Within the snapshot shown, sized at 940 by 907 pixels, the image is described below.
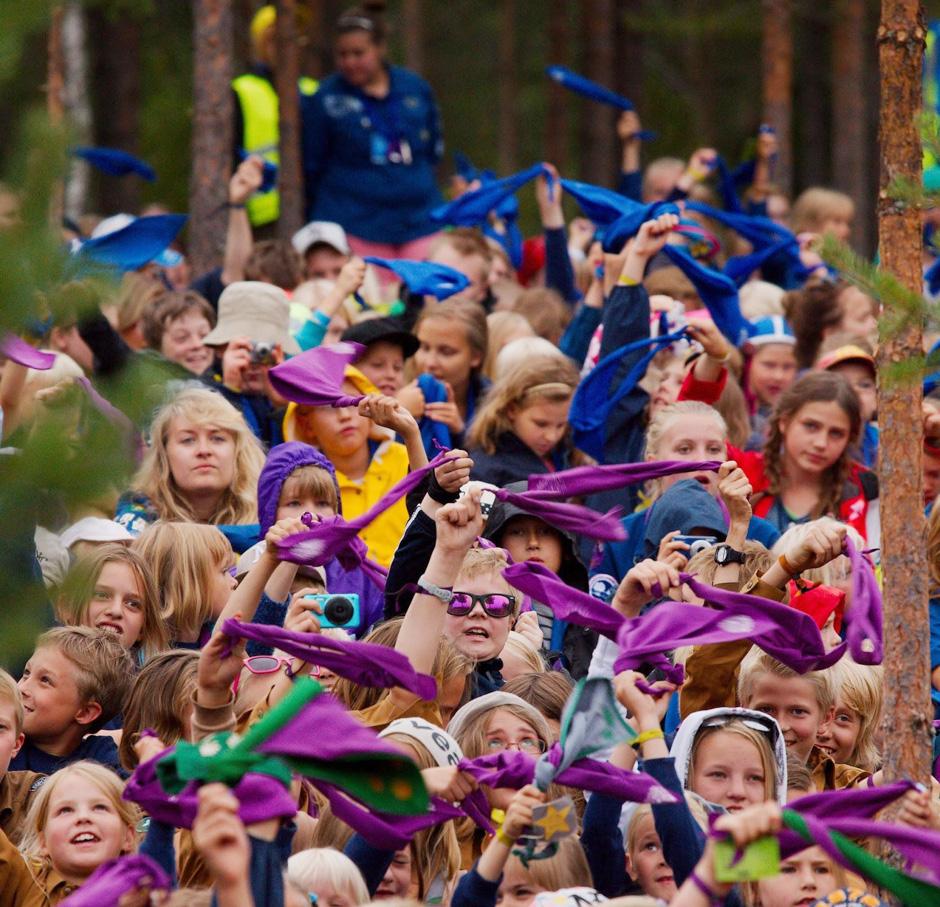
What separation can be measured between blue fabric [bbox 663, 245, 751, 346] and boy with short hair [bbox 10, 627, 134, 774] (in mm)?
4325

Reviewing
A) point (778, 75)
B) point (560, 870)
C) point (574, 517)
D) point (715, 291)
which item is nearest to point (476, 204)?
point (715, 291)

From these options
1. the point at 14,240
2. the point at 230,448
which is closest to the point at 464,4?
the point at 230,448

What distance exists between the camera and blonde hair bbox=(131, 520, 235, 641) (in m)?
6.87

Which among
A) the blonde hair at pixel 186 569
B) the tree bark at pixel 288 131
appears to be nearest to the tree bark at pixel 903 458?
the blonde hair at pixel 186 569

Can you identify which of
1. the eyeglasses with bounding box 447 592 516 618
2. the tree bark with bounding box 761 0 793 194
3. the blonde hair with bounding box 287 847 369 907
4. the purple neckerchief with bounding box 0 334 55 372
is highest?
the tree bark with bounding box 761 0 793 194

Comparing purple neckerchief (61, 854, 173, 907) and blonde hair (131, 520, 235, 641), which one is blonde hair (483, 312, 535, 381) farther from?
purple neckerchief (61, 854, 173, 907)

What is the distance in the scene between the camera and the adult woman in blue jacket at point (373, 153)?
12.8 metres

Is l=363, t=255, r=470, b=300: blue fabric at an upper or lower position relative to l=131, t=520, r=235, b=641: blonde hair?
upper

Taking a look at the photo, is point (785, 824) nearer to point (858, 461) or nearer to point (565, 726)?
point (565, 726)

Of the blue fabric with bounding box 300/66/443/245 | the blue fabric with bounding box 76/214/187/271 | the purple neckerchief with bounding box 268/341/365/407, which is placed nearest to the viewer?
the purple neckerchief with bounding box 268/341/365/407

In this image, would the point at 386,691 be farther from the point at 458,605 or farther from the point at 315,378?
the point at 315,378

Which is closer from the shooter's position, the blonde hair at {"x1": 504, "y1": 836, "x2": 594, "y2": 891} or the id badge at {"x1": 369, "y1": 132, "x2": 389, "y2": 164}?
the blonde hair at {"x1": 504, "y1": 836, "x2": 594, "y2": 891}

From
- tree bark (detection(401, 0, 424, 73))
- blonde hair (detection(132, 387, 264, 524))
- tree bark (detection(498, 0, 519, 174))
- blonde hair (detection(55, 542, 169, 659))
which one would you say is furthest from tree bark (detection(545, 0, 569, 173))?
blonde hair (detection(55, 542, 169, 659))

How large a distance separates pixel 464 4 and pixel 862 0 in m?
9.78
